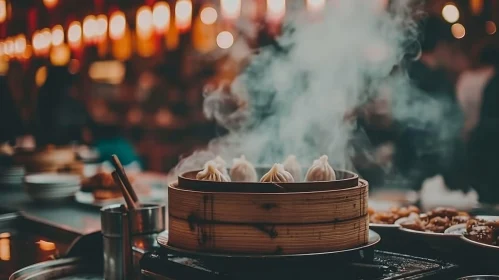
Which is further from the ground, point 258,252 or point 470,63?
point 470,63

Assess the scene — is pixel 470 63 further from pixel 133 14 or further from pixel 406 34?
pixel 133 14

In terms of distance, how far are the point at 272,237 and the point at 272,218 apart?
60 millimetres

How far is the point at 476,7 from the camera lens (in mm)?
8023

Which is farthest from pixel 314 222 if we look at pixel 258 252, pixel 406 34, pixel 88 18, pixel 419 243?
pixel 88 18

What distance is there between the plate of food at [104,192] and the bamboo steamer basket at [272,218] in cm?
189

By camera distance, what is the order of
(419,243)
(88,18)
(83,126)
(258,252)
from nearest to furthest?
(258,252) < (419,243) < (83,126) < (88,18)

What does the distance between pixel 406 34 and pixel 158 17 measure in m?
5.09

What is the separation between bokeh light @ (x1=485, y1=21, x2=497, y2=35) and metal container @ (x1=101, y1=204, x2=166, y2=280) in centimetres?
718

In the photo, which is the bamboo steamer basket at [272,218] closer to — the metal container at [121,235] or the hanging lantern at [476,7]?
the metal container at [121,235]

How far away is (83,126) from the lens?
886cm

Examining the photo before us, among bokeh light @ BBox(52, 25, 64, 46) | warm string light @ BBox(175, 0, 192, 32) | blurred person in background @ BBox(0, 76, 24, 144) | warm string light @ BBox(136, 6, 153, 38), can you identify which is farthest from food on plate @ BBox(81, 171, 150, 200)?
bokeh light @ BBox(52, 25, 64, 46)

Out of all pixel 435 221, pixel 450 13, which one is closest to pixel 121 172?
pixel 435 221

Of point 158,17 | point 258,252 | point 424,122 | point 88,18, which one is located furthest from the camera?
point 88,18

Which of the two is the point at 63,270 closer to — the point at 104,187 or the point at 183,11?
the point at 104,187
